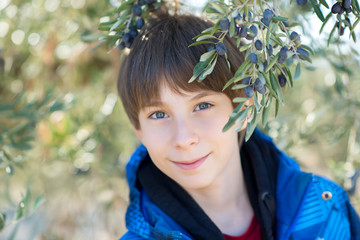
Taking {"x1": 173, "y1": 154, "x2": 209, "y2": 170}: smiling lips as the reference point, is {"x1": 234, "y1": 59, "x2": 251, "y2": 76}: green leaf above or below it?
above

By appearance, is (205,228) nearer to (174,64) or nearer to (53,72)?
(174,64)

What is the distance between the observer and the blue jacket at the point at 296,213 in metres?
1.71

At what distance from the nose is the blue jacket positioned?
35 centimetres

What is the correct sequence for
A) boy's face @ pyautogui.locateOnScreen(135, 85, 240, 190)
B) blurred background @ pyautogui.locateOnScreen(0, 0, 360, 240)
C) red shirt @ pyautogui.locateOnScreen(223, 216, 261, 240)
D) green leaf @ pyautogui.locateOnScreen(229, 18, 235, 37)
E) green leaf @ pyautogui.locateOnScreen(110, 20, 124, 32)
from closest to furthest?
green leaf @ pyautogui.locateOnScreen(229, 18, 235, 37)
green leaf @ pyautogui.locateOnScreen(110, 20, 124, 32)
boy's face @ pyautogui.locateOnScreen(135, 85, 240, 190)
red shirt @ pyautogui.locateOnScreen(223, 216, 261, 240)
blurred background @ pyautogui.locateOnScreen(0, 0, 360, 240)

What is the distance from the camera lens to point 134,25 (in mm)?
1682

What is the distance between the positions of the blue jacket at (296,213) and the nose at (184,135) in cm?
35

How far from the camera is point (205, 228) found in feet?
5.62

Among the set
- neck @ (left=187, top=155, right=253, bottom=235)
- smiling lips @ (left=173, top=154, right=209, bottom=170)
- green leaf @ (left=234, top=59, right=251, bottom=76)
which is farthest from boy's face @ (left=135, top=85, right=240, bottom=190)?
green leaf @ (left=234, top=59, right=251, bottom=76)

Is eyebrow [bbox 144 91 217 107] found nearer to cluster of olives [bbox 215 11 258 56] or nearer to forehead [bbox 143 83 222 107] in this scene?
forehead [bbox 143 83 222 107]

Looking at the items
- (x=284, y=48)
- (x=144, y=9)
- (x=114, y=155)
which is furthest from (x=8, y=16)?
(x=284, y=48)

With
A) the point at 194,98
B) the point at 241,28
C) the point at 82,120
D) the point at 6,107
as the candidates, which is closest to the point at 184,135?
the point at 194,98

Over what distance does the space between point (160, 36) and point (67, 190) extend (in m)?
1.90

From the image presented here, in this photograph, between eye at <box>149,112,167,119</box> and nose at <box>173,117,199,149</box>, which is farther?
eye at <box>149,112,167,119</box>

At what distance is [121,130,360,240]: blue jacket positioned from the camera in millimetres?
1714
